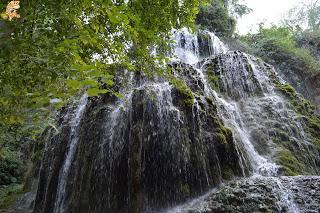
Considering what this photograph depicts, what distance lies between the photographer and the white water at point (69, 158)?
7446mm

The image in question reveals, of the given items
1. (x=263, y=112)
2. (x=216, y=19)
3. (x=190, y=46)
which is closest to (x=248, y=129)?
(x=263, y=112)

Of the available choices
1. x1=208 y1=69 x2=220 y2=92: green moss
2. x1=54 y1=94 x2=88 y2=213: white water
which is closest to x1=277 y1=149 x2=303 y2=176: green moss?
x1=208 y1=69 x2=220 y2=92: green moss

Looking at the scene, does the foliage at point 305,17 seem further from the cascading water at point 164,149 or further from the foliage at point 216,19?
the cascading water at point 164,149

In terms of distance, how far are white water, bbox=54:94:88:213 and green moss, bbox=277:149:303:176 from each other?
577cm

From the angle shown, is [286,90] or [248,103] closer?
[248,103]

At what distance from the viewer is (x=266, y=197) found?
5.28 m

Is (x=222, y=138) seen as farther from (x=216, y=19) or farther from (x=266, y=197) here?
(x=216, y=19)

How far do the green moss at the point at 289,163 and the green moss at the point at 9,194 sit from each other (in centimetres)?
912

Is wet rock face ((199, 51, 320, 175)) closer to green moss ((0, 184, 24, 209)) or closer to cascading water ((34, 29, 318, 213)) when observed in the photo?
cascading water ((34, 29, 318, 213))

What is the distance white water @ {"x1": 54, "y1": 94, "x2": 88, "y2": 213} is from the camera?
7446 millimetres

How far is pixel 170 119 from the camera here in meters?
7.19

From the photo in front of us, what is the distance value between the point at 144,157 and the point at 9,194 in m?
7.59

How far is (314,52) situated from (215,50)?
9.02 metres

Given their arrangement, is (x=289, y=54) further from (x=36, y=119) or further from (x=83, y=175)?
(x=36, y=119)
